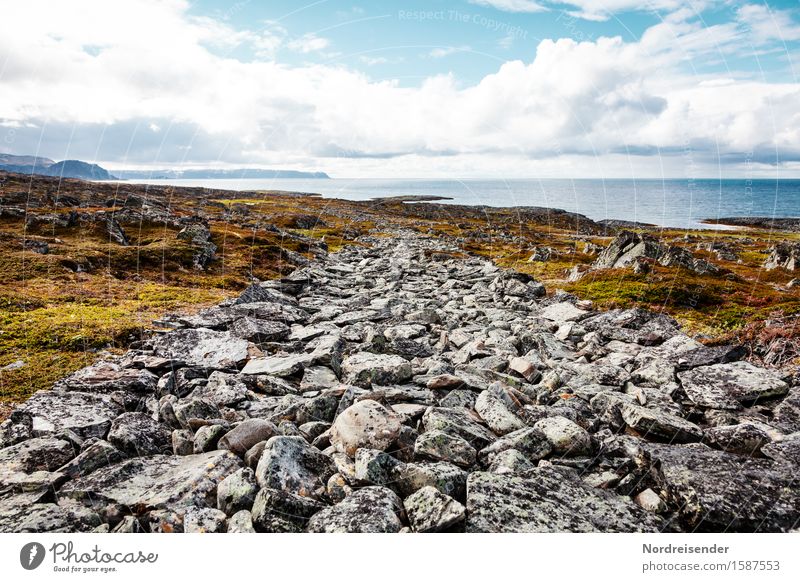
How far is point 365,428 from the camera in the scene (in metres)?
8.32

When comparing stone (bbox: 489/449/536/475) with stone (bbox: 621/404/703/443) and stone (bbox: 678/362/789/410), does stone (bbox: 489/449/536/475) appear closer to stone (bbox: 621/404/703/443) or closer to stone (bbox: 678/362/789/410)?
stone (bbox: 621/404/703/443)

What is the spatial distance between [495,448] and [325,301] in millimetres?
18617

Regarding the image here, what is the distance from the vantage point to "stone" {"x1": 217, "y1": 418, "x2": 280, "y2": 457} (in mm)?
8148

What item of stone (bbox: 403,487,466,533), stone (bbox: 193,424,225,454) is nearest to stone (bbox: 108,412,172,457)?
stone (bbox: 193,424,225,454)

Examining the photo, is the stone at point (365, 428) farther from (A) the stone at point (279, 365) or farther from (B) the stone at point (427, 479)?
(A) the stone at point (279, 365)

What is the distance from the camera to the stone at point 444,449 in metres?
7.76

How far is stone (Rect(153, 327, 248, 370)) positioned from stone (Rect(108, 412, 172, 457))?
3961 mm

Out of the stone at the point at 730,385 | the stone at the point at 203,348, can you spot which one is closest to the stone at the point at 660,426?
the stone at the point at 730,385

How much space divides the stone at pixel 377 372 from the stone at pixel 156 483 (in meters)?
4.31

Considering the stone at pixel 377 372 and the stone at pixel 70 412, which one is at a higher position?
the stone at pixel 377 372

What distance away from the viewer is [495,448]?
8.20m

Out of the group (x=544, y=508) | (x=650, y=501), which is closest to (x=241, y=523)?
(x=544, y=508)
